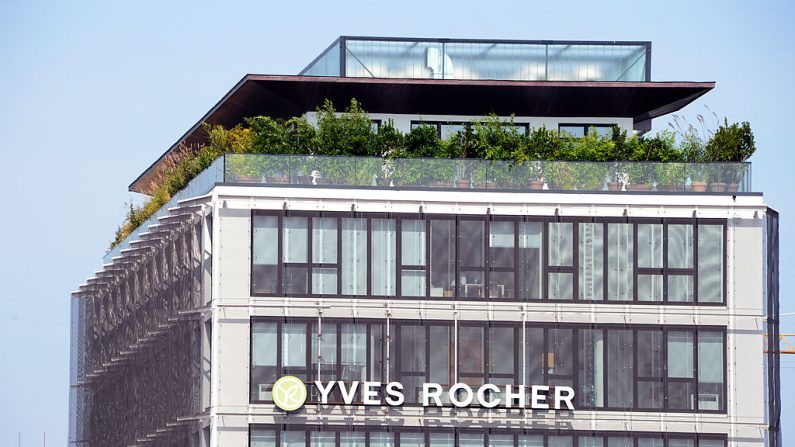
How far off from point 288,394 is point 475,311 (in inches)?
272

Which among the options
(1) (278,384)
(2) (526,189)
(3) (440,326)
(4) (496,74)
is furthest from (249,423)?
(4) (496,74)

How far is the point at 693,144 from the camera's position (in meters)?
81.6

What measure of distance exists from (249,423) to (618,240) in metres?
14.0

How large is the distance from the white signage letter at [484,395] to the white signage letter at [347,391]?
4166 millimetres

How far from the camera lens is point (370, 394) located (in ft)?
252

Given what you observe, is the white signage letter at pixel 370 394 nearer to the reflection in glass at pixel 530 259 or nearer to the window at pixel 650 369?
the reflection in glass at pixel 530 259

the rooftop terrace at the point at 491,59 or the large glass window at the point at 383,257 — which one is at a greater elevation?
the rooftop terrace at the point at 491,59

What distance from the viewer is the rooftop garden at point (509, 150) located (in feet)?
259

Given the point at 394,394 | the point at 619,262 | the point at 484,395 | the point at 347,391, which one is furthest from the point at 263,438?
the point at 619,262

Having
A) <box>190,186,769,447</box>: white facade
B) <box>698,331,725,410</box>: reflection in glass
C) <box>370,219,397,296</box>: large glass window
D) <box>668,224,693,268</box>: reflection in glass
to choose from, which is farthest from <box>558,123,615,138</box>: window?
<box>698,331,725,410</box>: reflection in glass

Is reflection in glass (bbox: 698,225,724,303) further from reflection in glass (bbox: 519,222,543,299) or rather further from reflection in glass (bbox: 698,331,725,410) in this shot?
reflection in glass (bbox: 519,222,543,299)

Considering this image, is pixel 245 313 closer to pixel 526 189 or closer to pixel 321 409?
pixel 321 409

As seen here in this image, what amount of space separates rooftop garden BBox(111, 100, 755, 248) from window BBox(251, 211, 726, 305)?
1.51 metres

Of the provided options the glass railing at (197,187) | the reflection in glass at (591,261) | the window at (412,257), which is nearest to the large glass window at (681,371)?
the reflection in glass at (591,261)
